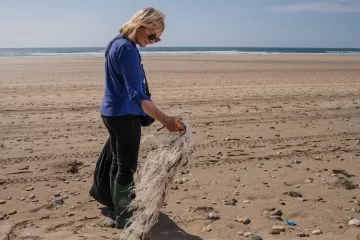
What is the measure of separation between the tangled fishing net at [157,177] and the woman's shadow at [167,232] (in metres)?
0.30

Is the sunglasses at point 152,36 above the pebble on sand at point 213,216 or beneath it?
above

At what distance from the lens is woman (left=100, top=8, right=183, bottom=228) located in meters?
3.12

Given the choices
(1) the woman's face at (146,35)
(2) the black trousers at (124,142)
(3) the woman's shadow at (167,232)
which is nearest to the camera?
(1) the woman's face at (146,35)

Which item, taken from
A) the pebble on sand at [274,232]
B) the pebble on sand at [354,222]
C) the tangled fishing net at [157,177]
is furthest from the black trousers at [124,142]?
the pebble on sand at [354,222]

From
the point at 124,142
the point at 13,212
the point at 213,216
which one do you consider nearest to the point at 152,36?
the point at 124,142

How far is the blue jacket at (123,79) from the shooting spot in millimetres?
3107

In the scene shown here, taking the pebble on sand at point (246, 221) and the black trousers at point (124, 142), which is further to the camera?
the pebble on sand at point (246, 221)

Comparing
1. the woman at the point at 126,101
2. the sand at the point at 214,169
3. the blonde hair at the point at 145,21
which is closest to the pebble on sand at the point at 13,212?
the sand at the point at 214,169

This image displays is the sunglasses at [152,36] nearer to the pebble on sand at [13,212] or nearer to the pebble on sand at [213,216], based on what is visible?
the pebble on sand at [213,216]

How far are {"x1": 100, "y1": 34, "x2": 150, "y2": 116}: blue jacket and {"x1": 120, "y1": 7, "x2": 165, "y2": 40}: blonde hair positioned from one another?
0.09 meters

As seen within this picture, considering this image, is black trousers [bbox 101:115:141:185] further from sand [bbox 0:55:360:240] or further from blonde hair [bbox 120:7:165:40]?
blonde hair [bbox 120:7:165:40]

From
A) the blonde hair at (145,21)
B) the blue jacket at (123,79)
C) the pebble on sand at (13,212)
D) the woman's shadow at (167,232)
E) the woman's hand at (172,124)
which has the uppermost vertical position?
the blonde hair at (145,21)

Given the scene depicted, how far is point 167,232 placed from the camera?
12.4ft

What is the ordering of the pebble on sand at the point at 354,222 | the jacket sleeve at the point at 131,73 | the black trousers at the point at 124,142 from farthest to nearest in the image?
the pebble on sand at the point at 354,222
the black trousers at the point at 124,142
the jacket sleeve at the point at 131,73
